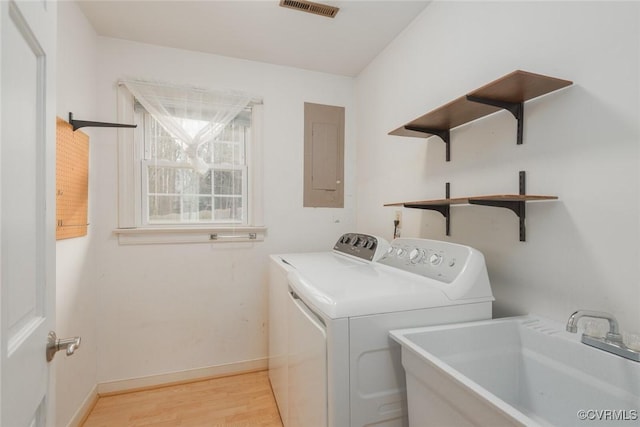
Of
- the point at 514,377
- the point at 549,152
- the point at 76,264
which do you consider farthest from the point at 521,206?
the point at 76,264

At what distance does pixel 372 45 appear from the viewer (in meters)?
2.11

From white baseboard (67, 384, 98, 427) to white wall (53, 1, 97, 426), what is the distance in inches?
1.3

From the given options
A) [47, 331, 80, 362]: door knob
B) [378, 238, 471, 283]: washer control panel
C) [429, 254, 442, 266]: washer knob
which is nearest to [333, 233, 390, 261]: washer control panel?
[378, 238, 471, 283]: washer control panel

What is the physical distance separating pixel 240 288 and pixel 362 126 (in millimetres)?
1627

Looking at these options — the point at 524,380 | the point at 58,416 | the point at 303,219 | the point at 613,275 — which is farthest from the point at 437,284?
the point at 58,416

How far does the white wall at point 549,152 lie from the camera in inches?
35.5

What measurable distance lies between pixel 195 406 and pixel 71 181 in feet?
5.04

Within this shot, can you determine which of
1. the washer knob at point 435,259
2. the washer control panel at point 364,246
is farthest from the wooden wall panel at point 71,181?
the washer knob at point 435,259

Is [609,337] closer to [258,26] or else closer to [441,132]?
[441,132]

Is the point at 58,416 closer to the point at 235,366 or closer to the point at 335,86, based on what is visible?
the point at 235,366

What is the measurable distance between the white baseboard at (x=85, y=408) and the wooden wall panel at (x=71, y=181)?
3.35ft

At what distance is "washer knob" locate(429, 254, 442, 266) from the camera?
50.3 inches

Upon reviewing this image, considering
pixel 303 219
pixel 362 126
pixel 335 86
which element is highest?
pixel 335 86

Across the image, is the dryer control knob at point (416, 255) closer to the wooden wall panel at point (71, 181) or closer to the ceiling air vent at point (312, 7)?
the ceiling air vent at point (312, 7)
